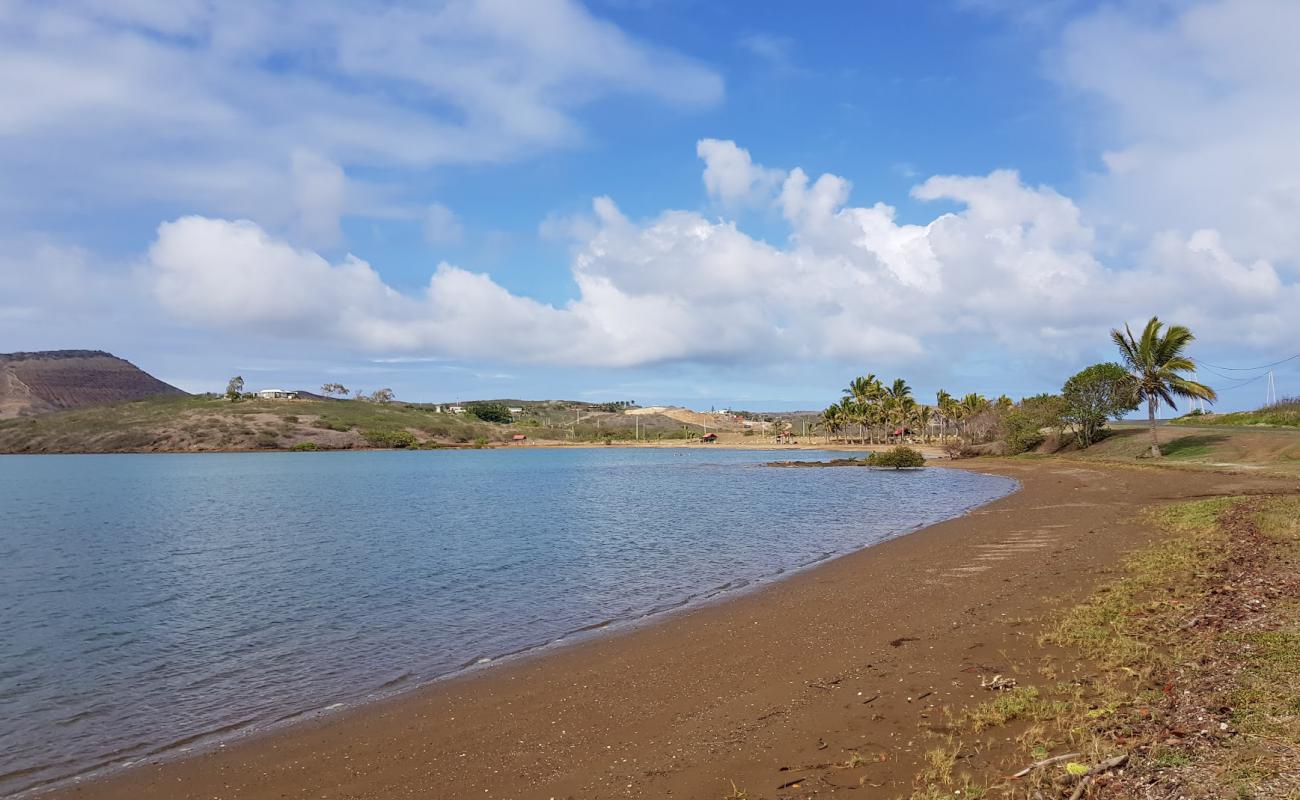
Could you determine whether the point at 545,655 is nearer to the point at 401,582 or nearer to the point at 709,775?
the point at 709,775

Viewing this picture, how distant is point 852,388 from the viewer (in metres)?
141

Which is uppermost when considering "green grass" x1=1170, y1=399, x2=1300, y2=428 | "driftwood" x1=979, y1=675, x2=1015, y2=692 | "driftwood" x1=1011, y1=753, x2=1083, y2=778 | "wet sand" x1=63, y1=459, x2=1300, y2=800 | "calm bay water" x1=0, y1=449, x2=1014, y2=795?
"green grass" x1=1170, y1=399, x2=1300, y2=428

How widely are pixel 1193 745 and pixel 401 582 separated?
66.6 feet

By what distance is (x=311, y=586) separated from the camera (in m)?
21.9

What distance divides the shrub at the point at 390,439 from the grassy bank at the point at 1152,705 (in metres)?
180

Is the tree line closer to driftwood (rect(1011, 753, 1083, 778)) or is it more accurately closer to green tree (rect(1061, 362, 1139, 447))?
green tree (rect(1061, 362, 1139, 447))

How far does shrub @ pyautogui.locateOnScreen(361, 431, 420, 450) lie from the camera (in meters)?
178

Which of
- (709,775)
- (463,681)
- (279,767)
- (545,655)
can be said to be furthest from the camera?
(545,655)

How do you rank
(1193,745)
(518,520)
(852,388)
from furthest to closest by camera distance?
(852,388), (518,520), (1193,745)

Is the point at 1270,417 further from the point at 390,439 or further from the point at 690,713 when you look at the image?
the point at 390,439

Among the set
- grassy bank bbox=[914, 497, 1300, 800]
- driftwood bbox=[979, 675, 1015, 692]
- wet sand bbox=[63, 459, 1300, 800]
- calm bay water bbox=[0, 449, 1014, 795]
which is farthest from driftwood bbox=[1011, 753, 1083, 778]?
calm bay water bbox=[0, 449, 1014, 795]

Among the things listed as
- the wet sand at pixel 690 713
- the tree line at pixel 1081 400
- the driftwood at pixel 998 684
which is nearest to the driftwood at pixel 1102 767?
the wet sand at pixel 690 713

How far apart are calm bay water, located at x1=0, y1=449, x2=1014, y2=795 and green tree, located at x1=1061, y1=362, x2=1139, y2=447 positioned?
69.9ft

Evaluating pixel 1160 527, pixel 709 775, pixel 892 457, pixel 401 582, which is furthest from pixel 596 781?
pixel 892 457
